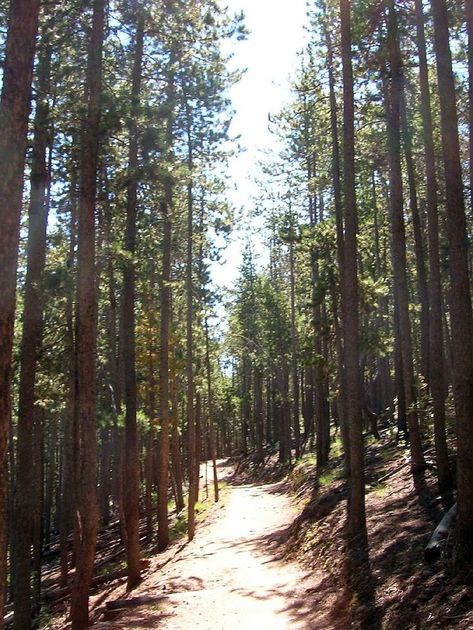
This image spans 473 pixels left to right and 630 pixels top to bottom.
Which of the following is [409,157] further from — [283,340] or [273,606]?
[283,340]

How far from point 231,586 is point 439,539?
5652 millimetres

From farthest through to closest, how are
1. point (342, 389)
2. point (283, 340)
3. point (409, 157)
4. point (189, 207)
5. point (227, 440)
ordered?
point (227, 440) → point (283, 340) → point (189, 207) → point (342, 389) → point (409, 157)

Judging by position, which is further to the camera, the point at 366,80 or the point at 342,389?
the point at 342,389

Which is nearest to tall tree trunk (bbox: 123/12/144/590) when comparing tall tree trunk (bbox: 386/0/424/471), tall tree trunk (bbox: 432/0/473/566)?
tall tree trunk (bbox: 386/0/424/471)

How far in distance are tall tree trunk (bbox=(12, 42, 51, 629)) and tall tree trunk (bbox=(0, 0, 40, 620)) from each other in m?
5.02

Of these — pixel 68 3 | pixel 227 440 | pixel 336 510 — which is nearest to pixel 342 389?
pixel 336 510

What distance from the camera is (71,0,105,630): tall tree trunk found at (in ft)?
34.3

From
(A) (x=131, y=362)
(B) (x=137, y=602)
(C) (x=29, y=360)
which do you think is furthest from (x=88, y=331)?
(B) (x=137, y=602)

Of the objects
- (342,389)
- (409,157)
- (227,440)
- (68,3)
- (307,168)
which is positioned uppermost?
(307,168)

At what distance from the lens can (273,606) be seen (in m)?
9.70

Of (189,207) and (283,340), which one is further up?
(189,207)

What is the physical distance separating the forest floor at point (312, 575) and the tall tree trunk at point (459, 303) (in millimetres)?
733

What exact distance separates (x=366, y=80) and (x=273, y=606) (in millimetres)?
11036

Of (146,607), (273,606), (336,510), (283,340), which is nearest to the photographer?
(273,606)
